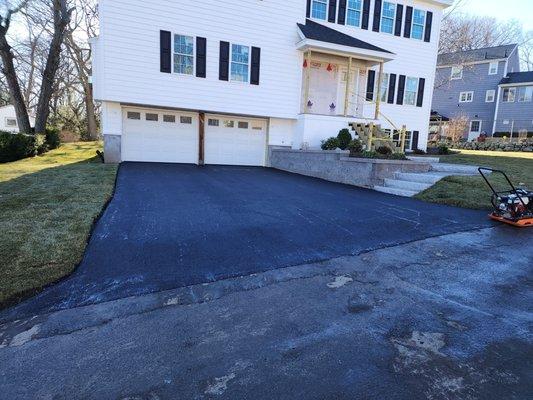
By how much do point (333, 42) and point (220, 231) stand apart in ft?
41.3

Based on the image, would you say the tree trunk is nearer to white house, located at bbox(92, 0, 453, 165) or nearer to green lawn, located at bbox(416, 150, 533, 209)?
white house, located at bbox(92, 0, 453, 165)

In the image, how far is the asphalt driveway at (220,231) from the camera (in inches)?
158

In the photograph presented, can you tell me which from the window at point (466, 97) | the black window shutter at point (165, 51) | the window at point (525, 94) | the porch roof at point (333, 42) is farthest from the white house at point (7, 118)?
the window at point (525, 94)

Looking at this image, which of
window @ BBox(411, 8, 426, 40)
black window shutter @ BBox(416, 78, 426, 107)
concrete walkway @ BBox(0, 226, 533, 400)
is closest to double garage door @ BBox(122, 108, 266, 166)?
black window shutter @ BBox(416, 78, 426, 107)

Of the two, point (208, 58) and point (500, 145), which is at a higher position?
point (208, 58)

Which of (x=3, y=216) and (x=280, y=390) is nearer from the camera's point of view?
(x=280, y=390)

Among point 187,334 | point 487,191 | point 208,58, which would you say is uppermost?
point 208,58

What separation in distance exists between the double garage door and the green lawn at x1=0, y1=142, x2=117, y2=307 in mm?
5143

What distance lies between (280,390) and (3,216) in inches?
232

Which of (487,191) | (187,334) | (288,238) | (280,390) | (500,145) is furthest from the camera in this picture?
(500,145)

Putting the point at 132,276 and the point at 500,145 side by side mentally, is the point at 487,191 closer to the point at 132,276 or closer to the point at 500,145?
the point at 132,276

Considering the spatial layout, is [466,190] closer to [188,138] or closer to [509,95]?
[188,138]

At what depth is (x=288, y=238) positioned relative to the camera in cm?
570

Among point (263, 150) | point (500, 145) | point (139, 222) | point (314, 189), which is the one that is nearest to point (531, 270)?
point (139, 222)
